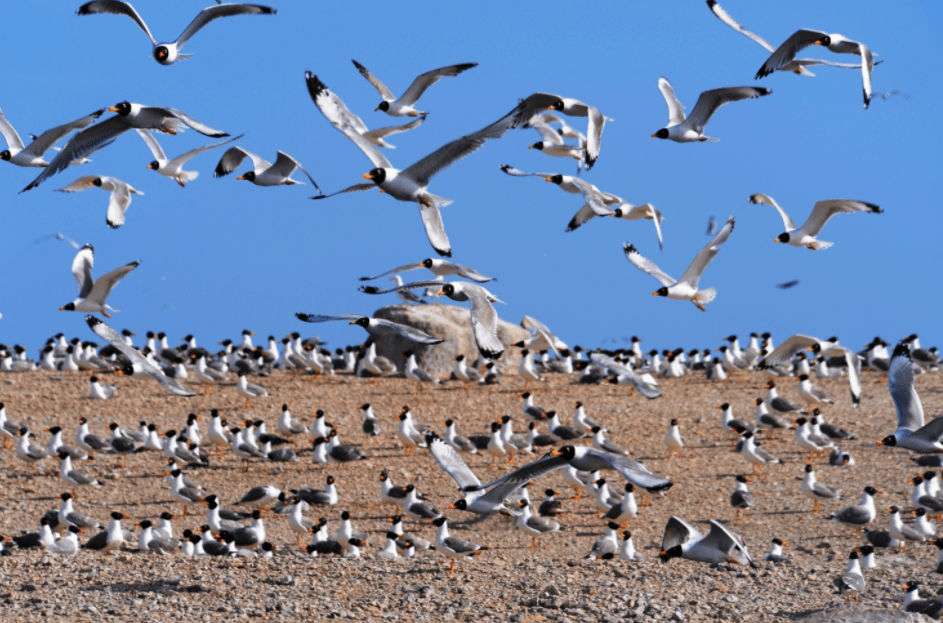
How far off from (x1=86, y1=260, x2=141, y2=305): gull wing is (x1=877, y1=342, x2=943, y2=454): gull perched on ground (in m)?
9.26

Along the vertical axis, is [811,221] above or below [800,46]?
below

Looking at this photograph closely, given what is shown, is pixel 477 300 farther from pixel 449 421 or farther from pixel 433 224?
pixel 449 421

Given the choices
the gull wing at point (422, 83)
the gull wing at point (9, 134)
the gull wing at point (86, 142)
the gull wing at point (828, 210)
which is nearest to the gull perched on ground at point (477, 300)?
the gull wing at point (422, 83)

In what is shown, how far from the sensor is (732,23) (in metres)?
13.7

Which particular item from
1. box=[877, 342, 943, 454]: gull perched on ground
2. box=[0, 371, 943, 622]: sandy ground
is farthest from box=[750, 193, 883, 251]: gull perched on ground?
box=[0, 371, 943, 622]: sandy ground

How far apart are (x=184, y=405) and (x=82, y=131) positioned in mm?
13580

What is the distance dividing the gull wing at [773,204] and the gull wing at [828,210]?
177 millimetres

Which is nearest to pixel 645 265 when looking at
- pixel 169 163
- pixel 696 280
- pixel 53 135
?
pixel 696 280

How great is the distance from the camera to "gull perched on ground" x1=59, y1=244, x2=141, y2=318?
14.1 metres

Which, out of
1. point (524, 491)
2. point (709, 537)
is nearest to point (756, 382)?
point (524, 491)

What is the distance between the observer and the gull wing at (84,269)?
14.6m

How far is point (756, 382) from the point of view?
2812cm

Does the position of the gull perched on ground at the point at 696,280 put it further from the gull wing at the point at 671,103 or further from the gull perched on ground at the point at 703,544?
the gull perched on ground at the point at 703,544

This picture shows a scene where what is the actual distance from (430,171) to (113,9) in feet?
15.4
